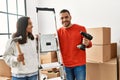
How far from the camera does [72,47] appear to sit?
2484 mm

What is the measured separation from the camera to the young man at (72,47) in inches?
98.3

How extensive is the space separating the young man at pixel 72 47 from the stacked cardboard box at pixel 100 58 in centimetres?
58

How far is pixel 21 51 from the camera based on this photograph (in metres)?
1.99

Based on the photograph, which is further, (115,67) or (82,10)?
(82,10)

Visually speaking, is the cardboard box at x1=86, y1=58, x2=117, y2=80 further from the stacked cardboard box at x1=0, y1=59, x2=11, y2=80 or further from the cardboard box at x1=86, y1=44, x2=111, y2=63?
the stacked cardboard box at x1=0, y1=59, x2=11, y2=80

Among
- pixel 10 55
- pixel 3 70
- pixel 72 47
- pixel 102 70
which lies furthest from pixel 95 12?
pixel 10 55

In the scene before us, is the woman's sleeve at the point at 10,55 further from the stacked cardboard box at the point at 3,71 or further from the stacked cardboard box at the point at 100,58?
the stacked cardboard box at the point at 100,58

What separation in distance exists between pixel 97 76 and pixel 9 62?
176cm

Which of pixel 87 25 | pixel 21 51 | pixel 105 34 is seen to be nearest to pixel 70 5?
pixel 87 25

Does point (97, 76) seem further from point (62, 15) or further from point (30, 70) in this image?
point (30, 70)

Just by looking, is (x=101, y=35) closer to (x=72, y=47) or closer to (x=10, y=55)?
(x=72, y=47)

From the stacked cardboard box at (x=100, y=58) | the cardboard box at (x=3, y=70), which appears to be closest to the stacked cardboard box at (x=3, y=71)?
the cardboard box at (x=3, y=70)

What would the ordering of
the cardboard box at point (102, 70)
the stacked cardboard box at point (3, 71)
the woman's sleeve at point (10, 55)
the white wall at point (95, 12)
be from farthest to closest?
Result: the white wall at point (95, 12), the cardboard box at point (102, 70), the stacked cardboard box at point (3, 71), the woman's sleeve at point (10, 55)

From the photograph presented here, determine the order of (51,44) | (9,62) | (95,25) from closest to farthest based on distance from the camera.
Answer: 1. (9,62)
2. (51,44)
3. (95,25)
